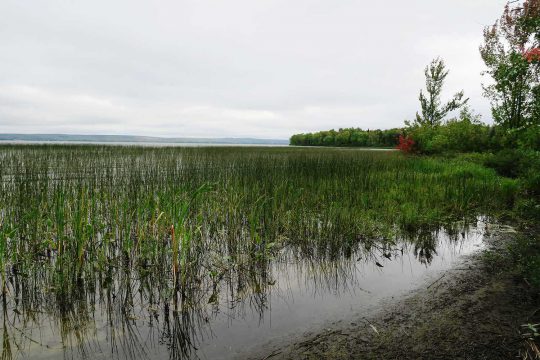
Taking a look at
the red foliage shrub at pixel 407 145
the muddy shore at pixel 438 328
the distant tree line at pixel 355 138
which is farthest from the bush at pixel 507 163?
the distant tree line at pixel 355 138

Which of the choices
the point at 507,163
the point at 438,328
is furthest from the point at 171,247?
the point at 507,163

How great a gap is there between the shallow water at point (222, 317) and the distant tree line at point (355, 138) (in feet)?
158

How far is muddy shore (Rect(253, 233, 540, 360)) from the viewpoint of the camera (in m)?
2.42

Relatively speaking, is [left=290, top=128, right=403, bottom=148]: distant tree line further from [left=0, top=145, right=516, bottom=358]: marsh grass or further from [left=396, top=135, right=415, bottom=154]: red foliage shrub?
[left=0, top=145, right=516, bottom=358]: marsh grass

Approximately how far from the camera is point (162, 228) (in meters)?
4.07

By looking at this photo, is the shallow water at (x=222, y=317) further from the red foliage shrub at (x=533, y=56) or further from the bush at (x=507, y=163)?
the bush at (x=507, y=163)

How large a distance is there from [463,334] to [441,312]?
1.41ft

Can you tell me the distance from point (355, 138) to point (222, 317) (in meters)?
59.4

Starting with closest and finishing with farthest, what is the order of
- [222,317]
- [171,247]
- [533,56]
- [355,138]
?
[222,317], [171,247], [533,56], [355,138]

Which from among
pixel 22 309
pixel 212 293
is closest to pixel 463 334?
pixel 212 293

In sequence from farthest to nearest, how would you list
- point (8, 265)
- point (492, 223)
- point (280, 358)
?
1. point (492, 223)
2. point (8, 265)
3. point (280, 358)

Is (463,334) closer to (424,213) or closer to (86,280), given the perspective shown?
(86,280)

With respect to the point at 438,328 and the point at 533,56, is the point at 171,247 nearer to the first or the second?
the point at 438,328

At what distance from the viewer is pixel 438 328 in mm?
2754
